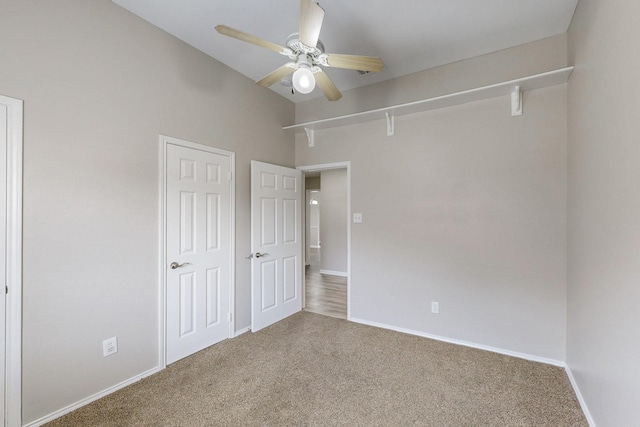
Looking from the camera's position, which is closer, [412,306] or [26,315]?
[26,315]

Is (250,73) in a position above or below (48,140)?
above

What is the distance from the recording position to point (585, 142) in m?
1.96

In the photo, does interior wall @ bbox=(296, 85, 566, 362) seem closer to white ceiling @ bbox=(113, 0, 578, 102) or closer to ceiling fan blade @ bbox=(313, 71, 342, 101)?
white ceiling @ bbox=(113, 0, 578, 102)

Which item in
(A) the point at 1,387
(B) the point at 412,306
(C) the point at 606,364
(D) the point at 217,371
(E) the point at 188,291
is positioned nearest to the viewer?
(C) the point at 606,364

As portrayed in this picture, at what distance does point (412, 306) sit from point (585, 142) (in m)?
2.10

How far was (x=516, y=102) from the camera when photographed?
2580mm

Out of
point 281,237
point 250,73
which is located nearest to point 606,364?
point 281,237

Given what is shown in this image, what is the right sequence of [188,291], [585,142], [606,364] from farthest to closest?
Answer: [188,291], [585,142], [606,364]

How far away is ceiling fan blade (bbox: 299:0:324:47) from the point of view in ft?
4.82

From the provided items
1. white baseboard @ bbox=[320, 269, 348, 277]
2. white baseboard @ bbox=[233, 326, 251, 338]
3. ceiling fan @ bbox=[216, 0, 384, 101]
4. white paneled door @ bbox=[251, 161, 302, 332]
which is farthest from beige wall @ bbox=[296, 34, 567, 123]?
white baseboard @ bbox=[320, 269, 348, 277]

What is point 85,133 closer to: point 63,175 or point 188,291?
point 63,175

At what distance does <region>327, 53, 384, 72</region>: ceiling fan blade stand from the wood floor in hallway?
2.90 meters

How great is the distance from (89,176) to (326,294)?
3.65 meters

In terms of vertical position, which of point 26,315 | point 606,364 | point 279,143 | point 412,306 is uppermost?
point 279,143
